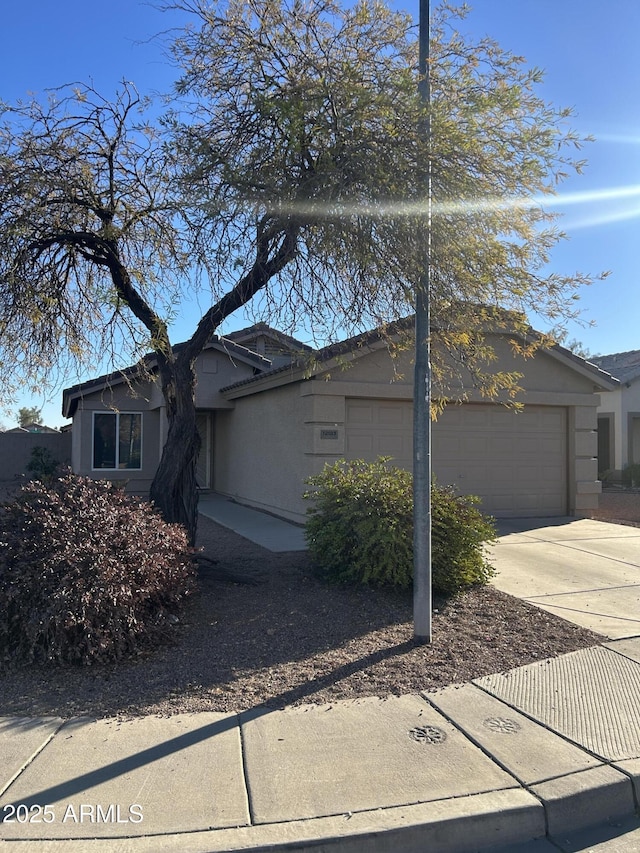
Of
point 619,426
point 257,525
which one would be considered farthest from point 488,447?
point 619,426

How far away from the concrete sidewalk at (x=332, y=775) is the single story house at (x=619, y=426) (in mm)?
20861

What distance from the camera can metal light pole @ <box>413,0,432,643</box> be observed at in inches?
225

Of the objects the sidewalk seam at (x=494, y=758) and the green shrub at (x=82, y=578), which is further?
the green shrub at (x=82, y=578)

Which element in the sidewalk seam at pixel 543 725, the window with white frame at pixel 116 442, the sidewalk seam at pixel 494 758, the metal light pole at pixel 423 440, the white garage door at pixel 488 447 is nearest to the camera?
the sidewalk seam at pixel 494 758

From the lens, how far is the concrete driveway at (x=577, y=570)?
266 inches

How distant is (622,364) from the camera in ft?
89.3

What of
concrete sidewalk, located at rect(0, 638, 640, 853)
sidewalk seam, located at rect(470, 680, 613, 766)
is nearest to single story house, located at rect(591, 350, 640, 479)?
sidewalk seam, located at rect(470, 680, 613, 766)

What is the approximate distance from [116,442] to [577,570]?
1322 cm

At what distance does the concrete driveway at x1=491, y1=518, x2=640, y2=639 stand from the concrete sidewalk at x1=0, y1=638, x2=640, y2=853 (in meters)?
2.11

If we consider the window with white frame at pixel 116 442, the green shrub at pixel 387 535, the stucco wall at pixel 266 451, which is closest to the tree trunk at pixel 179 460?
the green shrub at pixel 387 535

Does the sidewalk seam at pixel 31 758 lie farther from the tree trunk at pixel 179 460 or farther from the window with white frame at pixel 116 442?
the window with white frame at pixel 116 442

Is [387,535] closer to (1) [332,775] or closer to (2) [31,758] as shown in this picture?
(1) [332,775]

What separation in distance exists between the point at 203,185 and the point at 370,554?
13.4ft

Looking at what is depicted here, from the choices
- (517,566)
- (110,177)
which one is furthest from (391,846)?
(110,177)
